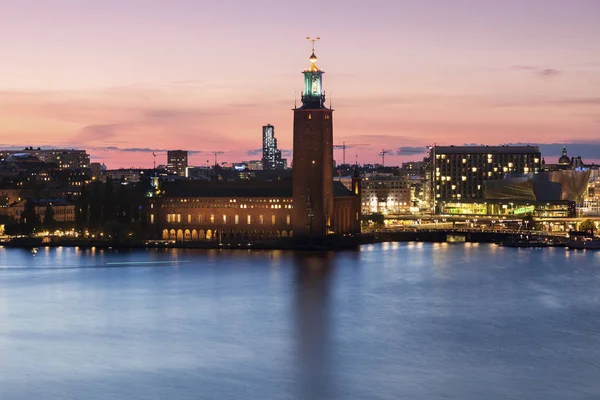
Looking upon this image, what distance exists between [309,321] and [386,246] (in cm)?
2037

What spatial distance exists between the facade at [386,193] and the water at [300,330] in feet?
116

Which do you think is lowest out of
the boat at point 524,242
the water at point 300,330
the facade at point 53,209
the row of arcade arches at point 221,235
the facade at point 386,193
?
the water at point 300,330

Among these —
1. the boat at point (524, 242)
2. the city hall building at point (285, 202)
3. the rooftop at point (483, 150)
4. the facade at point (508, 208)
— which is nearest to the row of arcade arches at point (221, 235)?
the city hall building at point (285, 202)

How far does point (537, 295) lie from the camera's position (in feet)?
88.4

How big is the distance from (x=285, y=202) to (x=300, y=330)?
20837 mm

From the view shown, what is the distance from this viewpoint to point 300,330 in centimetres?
2158

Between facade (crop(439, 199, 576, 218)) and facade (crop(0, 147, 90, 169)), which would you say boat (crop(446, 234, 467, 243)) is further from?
facade (crop(0, 147, 90, 169))

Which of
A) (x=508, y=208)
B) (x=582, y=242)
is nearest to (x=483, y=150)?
(x=508, y=208)

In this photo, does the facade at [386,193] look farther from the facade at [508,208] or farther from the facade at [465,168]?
the facade at [508,208]

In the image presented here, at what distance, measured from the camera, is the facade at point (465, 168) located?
7106cm

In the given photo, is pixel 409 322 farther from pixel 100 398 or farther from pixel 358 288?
pixel 100 398

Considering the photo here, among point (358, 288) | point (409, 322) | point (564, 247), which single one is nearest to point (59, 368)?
point (409, 322)

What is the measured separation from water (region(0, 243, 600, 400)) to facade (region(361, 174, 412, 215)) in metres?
35.3

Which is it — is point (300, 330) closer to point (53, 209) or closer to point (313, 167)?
point (313, 167)
